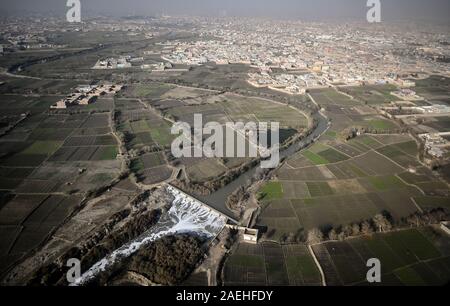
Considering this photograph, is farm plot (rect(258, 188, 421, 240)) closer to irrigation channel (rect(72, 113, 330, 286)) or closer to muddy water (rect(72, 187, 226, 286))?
irrigation channel (rect(72, 113, 330, 286))

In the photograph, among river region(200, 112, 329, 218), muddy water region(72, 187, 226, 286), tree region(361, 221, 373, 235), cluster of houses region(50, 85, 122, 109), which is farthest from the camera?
cluster of houses region(50, 85, 122, 109)

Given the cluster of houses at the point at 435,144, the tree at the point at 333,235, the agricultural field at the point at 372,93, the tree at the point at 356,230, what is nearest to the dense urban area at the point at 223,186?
the tree at the point at 333,235

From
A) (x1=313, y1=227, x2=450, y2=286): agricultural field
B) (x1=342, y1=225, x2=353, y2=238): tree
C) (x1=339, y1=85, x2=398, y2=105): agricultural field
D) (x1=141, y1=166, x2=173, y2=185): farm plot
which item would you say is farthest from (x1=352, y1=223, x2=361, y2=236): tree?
(x1=339, y1=85, x2=398, y2=105): agricultural field

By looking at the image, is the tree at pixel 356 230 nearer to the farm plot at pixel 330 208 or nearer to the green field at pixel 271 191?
the farm plot at pixel 330 208

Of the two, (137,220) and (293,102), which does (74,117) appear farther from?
(293,102)

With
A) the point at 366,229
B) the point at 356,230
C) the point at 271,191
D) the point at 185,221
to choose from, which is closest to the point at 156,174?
the point at 185,221
